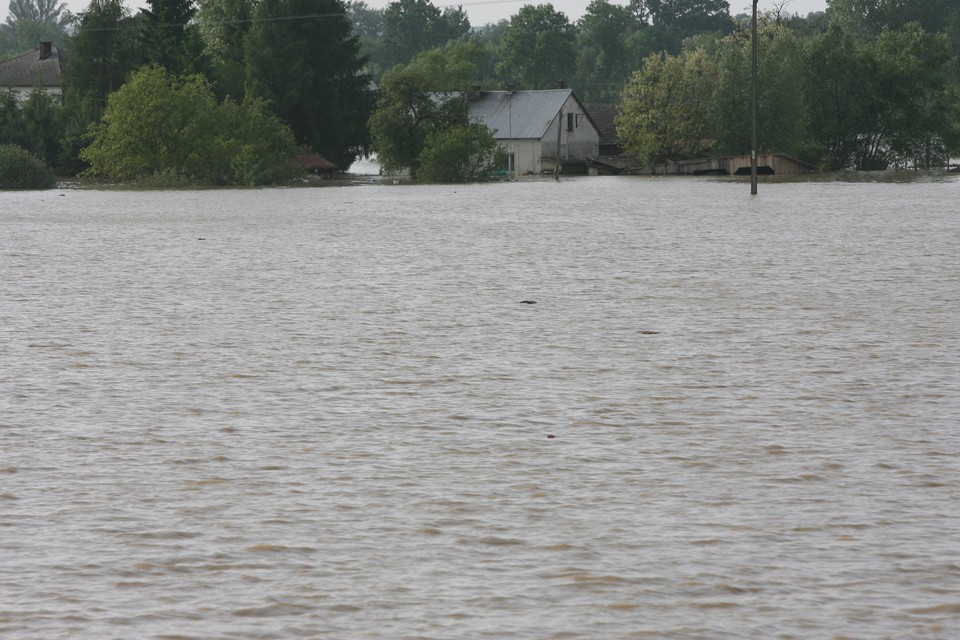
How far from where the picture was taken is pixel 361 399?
905cm

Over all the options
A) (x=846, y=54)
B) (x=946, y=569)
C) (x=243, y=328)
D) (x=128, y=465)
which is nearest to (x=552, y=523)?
(x=946, y=569)

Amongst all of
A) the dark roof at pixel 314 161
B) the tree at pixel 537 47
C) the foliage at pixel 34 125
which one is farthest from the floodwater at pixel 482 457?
the tree at pixel 537 47

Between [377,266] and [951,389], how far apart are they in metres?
11.5

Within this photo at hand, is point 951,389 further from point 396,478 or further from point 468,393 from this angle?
point 396,478

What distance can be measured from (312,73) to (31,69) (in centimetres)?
4007

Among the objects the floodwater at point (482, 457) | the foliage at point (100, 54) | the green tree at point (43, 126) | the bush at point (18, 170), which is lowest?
the floodwater at point (482, 457)

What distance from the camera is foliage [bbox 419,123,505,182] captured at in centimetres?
7862

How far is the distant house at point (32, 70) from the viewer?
4299 inches

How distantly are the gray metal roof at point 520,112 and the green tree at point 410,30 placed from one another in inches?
3343

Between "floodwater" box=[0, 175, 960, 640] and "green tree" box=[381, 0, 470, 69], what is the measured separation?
179780mm

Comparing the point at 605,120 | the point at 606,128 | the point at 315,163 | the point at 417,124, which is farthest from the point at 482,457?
the point at 605,120

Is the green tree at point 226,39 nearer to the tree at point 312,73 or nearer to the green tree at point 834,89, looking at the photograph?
the tree at point 312,73

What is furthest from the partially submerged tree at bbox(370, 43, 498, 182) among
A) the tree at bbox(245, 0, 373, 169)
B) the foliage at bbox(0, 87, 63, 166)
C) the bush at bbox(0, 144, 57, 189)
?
the bush at bbox(0, 144, 57, 189)

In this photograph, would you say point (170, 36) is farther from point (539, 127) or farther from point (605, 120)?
point (605, 120)
